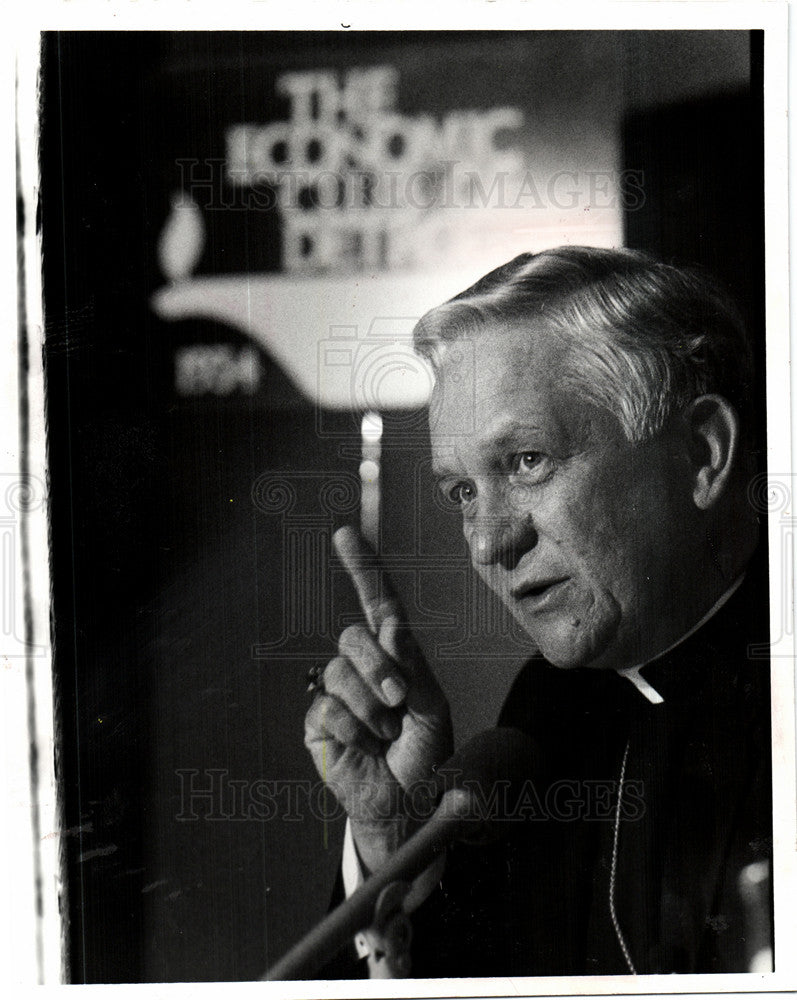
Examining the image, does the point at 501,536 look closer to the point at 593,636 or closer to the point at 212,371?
the point at 593,636

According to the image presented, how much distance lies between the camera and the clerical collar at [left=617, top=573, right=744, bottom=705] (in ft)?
4.02

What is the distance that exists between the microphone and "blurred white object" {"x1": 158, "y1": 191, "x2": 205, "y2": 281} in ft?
2.20

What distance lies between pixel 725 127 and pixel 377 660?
0.77m

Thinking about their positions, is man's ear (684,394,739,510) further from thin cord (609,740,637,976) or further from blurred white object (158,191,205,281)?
blurred white object (158,191,205,281)

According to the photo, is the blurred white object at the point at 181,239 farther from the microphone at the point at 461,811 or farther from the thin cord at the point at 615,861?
the thin cord at the point at 615,861

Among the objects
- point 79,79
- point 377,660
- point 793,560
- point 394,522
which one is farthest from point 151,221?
point 793,560

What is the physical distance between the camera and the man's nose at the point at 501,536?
47.9 inches

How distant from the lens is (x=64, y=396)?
1232 mm

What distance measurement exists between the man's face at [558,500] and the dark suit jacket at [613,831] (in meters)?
0.06

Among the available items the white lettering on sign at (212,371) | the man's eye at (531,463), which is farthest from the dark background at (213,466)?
the man's eye at (531,463)

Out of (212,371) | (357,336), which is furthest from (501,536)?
(212,371)

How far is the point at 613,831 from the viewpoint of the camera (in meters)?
1.23

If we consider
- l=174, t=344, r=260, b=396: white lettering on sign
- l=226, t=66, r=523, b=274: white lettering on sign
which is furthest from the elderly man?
l=174, t=344, r=260, b=396: white lettering on sign
